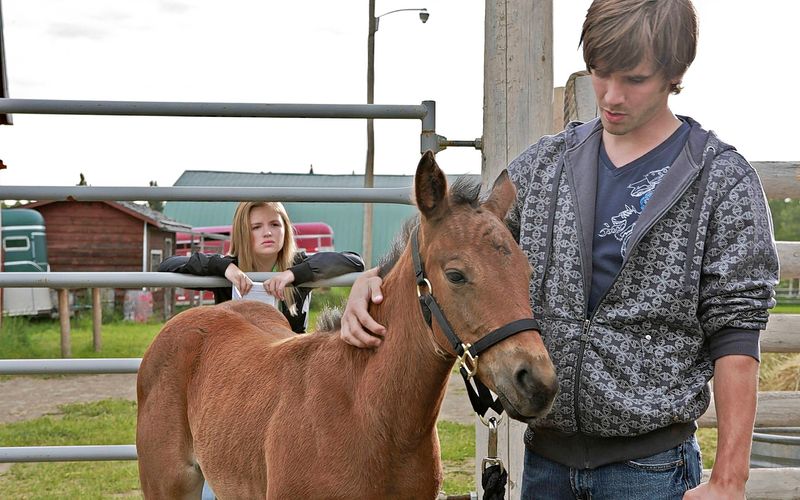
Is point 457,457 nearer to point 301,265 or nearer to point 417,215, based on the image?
point 301,265

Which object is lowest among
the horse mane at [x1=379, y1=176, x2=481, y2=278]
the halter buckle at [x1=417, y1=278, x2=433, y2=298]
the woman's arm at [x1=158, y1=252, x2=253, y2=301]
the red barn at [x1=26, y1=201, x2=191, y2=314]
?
the red barn at [x1=26, y1=201, x2=191, y2=314]

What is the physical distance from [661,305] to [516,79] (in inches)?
58.8

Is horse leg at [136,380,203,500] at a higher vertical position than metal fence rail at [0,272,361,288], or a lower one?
lower

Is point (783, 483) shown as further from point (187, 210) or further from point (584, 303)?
point (187, 210)

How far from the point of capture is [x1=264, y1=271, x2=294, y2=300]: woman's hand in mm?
3492

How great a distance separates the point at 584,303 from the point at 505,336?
218 millimetres

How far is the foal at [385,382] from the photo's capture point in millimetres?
2148

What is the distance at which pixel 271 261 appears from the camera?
12.6 feet

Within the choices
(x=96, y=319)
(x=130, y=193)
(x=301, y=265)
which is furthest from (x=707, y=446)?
(x=96, y=319)

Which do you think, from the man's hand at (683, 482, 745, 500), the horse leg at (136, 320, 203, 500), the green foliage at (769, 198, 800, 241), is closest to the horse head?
the man's hand at (683, 482, 745, 500)

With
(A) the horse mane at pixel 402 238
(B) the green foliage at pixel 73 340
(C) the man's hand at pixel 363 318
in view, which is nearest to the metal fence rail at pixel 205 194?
(A) the horse mane at pixel 402 238

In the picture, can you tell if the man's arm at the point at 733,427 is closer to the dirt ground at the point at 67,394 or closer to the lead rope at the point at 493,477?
the lead rope at the point at 493,477

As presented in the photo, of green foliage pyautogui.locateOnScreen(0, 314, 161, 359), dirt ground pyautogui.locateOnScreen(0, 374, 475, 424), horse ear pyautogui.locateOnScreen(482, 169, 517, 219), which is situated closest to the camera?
horse ear pyautogui.locateOnScreen(482, 169, 517, 219)

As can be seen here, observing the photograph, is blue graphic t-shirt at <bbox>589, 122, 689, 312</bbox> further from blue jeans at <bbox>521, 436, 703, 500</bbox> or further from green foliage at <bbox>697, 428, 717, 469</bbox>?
green foliage at <bbox>697, 428, 717, 469</bbox>
